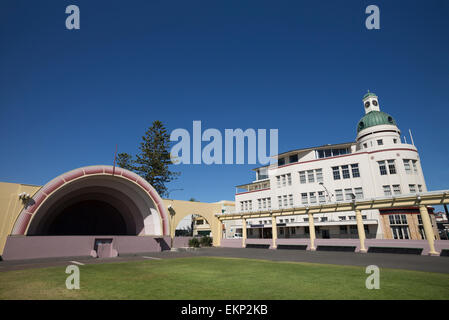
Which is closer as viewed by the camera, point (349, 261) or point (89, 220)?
point (349, 261)

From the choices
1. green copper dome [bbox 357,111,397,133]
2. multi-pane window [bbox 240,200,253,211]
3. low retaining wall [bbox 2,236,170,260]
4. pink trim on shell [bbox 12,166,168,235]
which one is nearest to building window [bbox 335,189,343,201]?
green copper dome [bbox 357,111,397,133]

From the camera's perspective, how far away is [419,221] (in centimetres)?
3406

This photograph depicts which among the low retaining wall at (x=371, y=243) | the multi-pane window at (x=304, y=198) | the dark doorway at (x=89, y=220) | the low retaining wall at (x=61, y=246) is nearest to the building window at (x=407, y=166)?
the multi-pane window at (x=304, y=198)

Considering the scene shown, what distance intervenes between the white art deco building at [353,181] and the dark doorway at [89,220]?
2390 centimetres

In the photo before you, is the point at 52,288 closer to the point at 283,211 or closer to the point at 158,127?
the point at 283,211

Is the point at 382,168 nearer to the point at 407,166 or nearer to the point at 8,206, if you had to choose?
the point at 407,166

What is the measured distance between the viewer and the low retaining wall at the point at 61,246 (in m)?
20.3

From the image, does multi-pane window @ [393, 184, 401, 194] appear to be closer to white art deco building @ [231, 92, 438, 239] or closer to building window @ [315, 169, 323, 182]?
white art deco building @ [231, 92, 438, 239]

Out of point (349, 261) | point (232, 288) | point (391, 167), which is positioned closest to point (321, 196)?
point (391, 167)

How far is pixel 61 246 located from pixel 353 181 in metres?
40.8

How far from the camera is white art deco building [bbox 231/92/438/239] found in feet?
117

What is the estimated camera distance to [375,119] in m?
43.5

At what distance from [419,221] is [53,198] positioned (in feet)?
153

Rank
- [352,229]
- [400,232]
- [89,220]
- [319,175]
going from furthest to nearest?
[319,175], [352,229], [400,232], [89,220]
